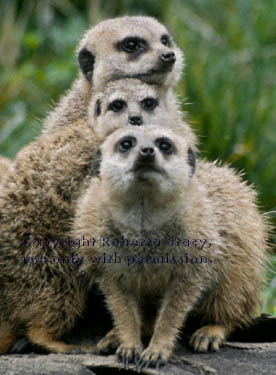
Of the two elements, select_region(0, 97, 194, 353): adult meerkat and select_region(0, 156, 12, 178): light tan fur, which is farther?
select_region(0, 156, 12, 178): light tan fur

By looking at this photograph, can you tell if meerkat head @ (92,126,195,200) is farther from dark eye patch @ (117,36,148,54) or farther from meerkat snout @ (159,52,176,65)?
dark eye patch @ (117,36,148,54)

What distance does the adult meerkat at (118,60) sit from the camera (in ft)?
17.8

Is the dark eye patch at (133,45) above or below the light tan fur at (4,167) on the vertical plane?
above

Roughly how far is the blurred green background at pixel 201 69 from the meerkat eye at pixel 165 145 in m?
1.83

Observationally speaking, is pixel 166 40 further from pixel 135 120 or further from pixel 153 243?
pixel 153 243

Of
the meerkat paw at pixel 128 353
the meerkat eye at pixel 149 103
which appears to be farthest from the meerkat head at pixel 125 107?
the meerkat paw at pixel 128 353

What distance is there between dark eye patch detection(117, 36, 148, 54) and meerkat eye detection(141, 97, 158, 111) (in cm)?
68

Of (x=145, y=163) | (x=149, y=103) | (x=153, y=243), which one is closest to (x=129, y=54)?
(x=149, y=103)

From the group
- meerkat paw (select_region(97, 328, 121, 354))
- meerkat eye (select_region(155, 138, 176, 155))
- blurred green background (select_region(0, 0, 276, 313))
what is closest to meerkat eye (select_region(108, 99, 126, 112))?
meerkat eye (select_region(155, 138, 176, 155))

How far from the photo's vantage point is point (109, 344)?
4223 mm

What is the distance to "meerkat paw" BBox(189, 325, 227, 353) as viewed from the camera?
427 cm

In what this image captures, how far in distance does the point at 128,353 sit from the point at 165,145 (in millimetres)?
1202

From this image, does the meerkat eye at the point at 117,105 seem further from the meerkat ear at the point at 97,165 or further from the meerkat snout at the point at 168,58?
the meerkat ear at the point at 97,165

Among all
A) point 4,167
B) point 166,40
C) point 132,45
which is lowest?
point 4,167
